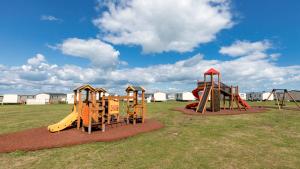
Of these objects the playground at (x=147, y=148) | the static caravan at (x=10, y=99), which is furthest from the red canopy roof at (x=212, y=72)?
the static caravan at (x=10, y=99)

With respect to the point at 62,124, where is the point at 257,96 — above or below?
above

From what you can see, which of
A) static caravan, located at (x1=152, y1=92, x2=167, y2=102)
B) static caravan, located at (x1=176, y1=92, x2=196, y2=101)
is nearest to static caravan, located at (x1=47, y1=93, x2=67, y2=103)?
static caravan, located at (x1=152, y1=92, x2=167, y2=102)

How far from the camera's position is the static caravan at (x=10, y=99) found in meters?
53.7

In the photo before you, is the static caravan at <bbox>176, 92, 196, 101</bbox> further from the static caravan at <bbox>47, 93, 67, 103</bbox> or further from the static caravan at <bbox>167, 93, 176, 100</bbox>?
the static caravan at <bbox>47, 93, 67, 103</bbox>

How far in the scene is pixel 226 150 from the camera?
8062 mm

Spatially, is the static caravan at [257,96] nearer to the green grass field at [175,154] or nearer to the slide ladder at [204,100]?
the slide ladder at [204,100]

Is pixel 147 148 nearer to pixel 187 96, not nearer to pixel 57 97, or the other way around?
pixel 187 96

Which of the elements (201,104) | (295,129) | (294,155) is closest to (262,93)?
(201,104)

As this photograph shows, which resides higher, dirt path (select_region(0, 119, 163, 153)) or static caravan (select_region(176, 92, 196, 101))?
static caravan (select_region(176, 92, 196, 101))

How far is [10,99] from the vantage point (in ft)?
178

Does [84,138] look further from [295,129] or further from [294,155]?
[295,129]

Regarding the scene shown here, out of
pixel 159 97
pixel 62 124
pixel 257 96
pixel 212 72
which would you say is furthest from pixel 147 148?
pixel 257 96

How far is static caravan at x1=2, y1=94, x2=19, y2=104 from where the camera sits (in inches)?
2112

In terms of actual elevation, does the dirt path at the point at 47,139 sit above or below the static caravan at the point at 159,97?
below
